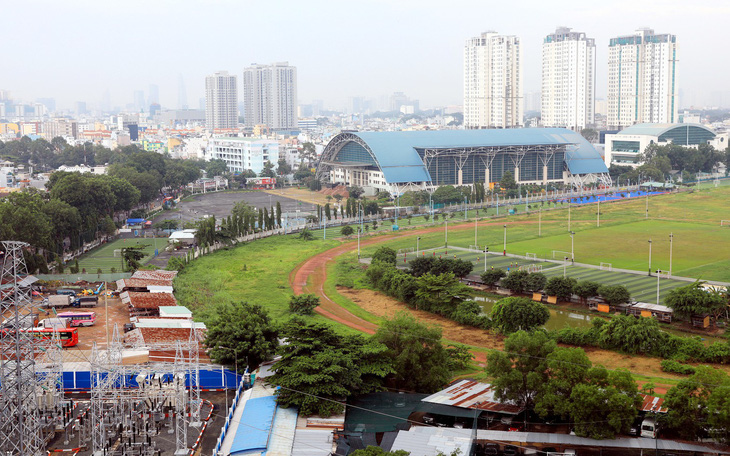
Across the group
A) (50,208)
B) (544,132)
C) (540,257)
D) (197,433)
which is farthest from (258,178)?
(197,433)

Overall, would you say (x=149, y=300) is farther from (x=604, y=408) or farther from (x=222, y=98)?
(x=222, y=98)

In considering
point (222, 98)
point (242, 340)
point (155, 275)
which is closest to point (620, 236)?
point (155, 275)

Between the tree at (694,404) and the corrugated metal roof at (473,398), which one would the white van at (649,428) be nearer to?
the tree at (694,404)

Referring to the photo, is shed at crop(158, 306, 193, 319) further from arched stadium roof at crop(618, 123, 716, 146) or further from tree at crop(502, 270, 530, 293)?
arched stadium roof at crop(618, 123, 716, 146)

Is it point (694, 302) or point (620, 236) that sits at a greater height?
point (620, 236)

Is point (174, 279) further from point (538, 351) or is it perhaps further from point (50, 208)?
point (538, 351)

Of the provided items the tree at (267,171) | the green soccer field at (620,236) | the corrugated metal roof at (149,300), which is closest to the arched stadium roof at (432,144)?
the tree at (267,171)

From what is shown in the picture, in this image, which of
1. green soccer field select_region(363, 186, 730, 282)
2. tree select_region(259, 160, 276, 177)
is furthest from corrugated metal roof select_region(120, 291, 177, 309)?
tree select_region(259, 160, 276, 177)
